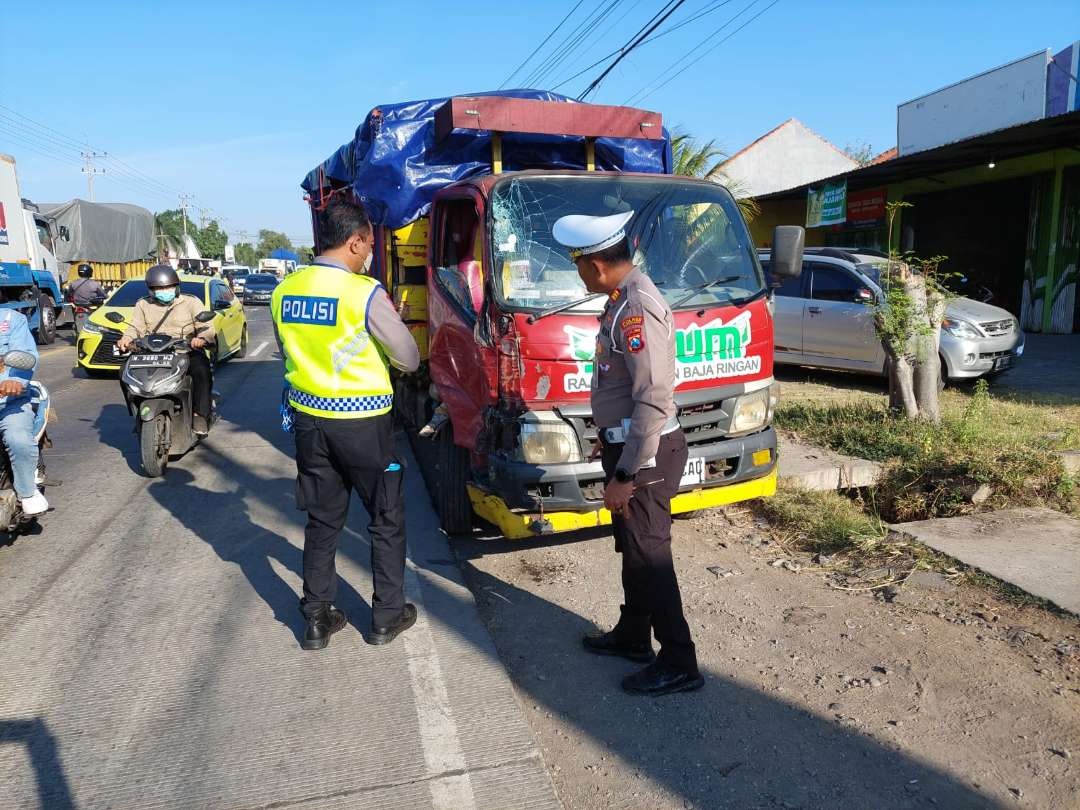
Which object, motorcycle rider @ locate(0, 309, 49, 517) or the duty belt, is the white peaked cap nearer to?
the duty belt

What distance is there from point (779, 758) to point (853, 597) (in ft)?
5.02

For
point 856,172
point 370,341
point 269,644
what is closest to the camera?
point 370,341

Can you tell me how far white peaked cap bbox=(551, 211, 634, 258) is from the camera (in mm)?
2992

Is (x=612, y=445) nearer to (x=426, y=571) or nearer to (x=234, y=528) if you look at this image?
(x=426, y=571)

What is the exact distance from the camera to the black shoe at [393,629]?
365 centimetres

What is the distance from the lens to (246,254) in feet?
356

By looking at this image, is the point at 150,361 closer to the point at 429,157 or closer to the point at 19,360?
the point at 19,360

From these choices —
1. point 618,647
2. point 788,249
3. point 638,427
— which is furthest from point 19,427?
point 788,249

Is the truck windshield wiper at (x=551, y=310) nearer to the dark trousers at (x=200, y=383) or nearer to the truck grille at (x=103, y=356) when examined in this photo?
the dark trousers at (x=200, y=383)

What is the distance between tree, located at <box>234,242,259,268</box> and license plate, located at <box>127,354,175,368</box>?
339 feet

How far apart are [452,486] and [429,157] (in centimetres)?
274

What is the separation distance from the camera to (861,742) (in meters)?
2.89

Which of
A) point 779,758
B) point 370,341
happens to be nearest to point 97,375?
point 370,341

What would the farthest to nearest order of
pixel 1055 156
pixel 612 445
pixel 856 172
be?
pixel 856 172 < pixel 1055 156 < pixel 612 445
